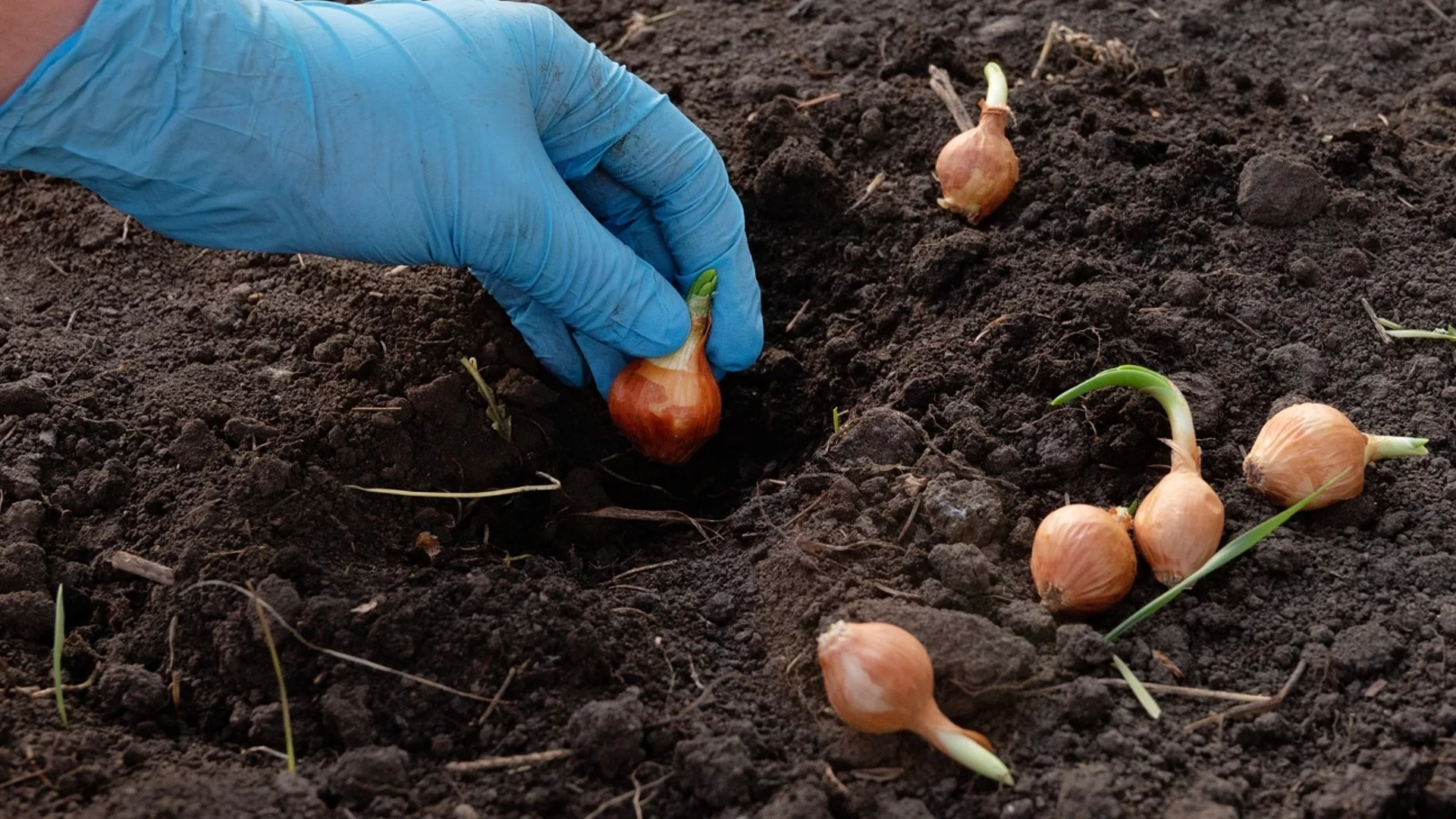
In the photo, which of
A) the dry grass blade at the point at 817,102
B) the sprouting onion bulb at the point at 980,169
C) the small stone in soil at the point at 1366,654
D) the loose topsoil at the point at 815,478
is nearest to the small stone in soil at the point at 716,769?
the loose topsoil at the point at 815,478

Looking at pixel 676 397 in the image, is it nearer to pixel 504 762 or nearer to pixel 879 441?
pixel 879 441

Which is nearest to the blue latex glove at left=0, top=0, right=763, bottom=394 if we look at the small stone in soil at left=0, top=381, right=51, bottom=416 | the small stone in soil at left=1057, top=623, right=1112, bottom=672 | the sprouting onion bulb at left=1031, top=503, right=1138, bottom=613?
the small stone in soil at left=0, top=381, right=51, bottom=416

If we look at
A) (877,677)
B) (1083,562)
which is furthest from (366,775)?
(1083,562)

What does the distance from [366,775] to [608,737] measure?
329 mm

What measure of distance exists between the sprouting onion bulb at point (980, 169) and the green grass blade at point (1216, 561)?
102 centimetres

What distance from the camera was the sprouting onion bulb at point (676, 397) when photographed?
2443 mm

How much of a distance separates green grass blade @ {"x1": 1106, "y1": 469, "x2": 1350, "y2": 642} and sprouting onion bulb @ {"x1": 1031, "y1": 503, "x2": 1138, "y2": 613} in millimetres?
55

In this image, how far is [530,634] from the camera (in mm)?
1831

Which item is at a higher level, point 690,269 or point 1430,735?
point 690,269

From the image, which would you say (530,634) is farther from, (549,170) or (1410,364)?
(1410,364)

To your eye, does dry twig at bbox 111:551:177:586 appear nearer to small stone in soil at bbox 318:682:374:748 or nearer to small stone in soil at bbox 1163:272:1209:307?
small stone in soil at bbox 318:682:374:748

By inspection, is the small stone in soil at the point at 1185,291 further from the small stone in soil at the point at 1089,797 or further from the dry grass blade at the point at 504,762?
the dry grass blade at the point at 504,762

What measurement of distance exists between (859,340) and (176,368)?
1392mm

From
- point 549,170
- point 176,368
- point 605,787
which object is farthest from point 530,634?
point 176,368
